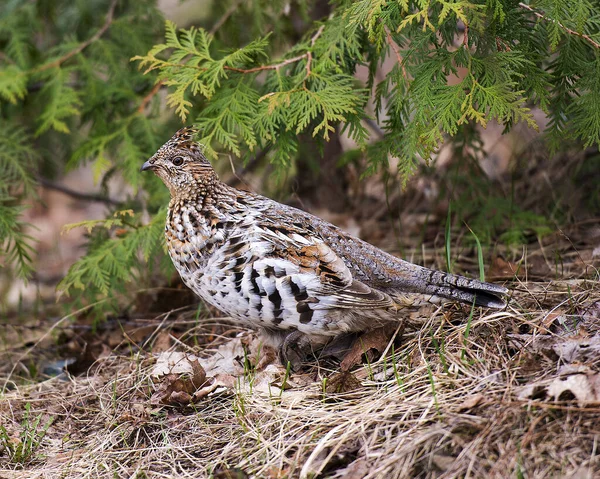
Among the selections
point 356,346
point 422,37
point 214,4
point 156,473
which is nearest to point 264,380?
point 356,346

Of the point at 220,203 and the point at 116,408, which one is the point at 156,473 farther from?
the point at 220,203

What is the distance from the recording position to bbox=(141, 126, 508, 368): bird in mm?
3502

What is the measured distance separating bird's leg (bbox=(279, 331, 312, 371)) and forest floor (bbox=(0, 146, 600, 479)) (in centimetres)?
8

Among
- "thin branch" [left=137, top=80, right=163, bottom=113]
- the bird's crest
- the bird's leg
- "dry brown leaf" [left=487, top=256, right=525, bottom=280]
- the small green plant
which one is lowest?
the small green plant

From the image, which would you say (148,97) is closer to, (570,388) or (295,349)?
(295,349)

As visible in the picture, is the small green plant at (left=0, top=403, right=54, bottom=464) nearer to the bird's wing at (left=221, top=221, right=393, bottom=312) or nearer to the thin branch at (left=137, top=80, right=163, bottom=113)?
the bird's wing at (left=221, top=221, right=393, bottom=312)

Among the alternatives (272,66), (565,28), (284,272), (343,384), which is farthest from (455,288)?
(272,66)

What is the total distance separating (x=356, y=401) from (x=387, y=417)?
0.81 feet

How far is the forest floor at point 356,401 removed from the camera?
2.71 meters

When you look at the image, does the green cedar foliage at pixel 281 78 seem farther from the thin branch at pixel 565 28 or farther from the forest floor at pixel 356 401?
the forest floor at pixel 356 401

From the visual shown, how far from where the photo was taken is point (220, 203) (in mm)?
3875

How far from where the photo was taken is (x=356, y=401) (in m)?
3.27

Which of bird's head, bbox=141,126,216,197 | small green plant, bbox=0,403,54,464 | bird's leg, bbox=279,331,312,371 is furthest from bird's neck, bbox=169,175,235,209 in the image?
small green plant, bbox=0,403,54,464

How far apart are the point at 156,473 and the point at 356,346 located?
1249mm
